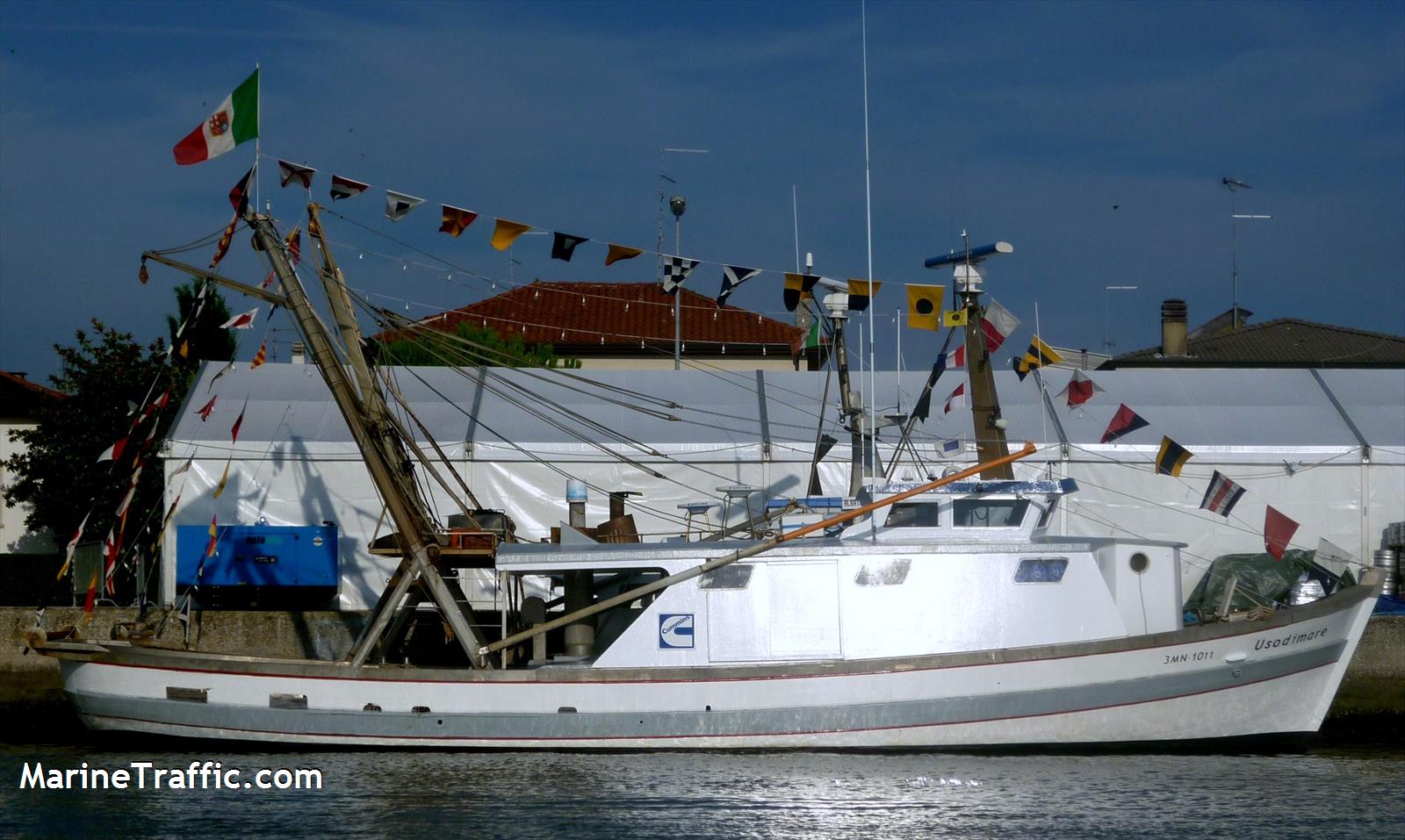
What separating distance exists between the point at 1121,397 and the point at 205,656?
54.9 feet

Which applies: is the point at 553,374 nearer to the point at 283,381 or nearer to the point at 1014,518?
the point at 283,381

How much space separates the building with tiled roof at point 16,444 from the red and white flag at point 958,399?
23668 millimetres

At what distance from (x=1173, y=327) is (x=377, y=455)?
33.1 meters

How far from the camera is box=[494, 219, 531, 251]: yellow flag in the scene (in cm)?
1783

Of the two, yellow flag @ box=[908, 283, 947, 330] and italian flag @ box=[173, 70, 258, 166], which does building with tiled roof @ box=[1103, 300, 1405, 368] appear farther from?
italian flag @ box=[173, 70, 258, 166]

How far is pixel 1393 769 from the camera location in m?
15.3

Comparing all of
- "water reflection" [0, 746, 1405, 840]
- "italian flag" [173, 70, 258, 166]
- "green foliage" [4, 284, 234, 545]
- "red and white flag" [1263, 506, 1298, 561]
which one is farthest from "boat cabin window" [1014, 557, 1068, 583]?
"green foliage" [4, 284, 234, 545]

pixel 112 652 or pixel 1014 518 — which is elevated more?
pixel 1014 518

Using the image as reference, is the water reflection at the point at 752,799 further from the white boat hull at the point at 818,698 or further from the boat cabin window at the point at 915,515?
the boat cabin window at the point at 915,515

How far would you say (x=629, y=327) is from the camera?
4791 cm

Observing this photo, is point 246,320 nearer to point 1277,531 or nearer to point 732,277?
point 732,277

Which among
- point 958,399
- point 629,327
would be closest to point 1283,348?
point 629,327

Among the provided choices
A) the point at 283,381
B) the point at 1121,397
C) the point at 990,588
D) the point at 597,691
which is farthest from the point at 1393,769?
the point at 283,381

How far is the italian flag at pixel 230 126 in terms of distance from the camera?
52.1ft
